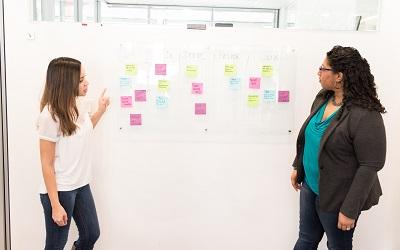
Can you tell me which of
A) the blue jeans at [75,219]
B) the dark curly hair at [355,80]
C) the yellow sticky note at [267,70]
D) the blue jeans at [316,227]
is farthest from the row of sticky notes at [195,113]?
the dark curly hair at [355,80]

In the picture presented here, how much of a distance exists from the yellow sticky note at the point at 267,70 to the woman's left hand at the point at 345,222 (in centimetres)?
104

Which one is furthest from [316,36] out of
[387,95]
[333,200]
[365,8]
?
[333,200]

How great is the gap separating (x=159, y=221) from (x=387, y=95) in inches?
68.2

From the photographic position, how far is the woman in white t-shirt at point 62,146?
180 cm

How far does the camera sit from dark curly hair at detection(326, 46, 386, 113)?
5.70 ft

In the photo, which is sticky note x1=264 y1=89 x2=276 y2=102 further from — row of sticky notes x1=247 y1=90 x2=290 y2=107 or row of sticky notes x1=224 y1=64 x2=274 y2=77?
row of sticky notes x1=224 y1=64 x2=274 y2=77

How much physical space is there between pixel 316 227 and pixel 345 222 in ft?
1.01

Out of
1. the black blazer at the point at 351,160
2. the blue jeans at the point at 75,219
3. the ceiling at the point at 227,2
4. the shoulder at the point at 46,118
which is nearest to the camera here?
the black blazer at the point at 351,160

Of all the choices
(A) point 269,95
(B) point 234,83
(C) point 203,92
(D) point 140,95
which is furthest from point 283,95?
(D) point 140,95

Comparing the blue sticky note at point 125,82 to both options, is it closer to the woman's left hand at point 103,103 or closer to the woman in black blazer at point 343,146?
the woman's left hand at point 103,103

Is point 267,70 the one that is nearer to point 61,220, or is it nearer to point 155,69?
point 155,69

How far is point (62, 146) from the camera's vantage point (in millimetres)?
1851

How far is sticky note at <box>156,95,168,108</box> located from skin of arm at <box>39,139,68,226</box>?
31.2 inches

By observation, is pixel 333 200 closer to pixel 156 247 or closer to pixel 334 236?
pixel 334 236
